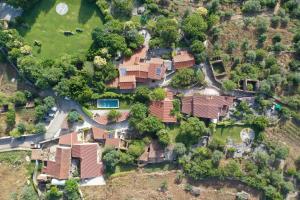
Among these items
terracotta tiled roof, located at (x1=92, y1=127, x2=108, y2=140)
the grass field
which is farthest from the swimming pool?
the grass field

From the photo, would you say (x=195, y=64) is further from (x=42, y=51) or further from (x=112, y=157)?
(x=42, y=51)

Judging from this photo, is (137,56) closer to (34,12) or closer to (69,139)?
(69,139)

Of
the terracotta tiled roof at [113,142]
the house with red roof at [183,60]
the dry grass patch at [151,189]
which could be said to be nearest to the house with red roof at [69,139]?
the terracotta tiled roof at [113,142]

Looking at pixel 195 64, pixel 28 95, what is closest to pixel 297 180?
pixel 195 64

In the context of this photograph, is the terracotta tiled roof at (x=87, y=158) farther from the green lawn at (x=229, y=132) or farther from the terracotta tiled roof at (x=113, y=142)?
the green lawn at (x=229, y=132)

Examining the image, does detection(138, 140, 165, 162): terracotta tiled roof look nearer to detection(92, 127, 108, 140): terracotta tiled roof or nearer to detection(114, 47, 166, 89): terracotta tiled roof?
detection(92, 127, 108, 140): terracotta tiled roof

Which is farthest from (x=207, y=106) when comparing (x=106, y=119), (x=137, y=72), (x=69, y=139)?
(x=69, y=139)
